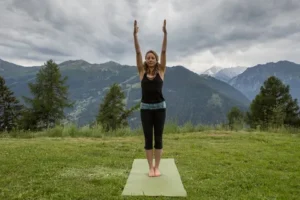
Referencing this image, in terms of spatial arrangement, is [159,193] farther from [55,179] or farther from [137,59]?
[137,59]

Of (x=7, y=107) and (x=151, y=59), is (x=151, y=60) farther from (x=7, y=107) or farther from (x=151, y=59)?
(x=7, y=107)

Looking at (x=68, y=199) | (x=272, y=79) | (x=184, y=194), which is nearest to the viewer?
(x=68, y=199)

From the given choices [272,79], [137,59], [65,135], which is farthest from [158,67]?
[272,79]

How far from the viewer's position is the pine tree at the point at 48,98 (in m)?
31.7

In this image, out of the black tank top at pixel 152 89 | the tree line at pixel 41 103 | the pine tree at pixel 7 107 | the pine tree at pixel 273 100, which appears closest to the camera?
the black tank top at pixel 152 89

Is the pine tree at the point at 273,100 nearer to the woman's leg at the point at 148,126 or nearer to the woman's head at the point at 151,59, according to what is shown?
the woman's leg at the point at 148,126

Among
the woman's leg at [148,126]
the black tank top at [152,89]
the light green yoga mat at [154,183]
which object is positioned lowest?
the light green yoga mat at [154,183]

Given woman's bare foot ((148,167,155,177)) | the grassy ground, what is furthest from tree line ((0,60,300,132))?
woman's bare foot ((148,167,155,177))

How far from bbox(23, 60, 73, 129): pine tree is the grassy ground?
24.7 metres

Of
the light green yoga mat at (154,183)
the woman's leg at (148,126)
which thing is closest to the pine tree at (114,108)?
the light green yoga mat at (154,183)

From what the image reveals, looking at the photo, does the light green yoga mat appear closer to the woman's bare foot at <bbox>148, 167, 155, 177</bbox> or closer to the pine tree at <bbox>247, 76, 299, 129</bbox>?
the woman's bare foot at <bbox>148, 167, 155, 177</bbox>

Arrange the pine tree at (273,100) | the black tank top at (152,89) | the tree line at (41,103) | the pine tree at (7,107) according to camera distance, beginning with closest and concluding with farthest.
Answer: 1. the black tank top at (152,89)
2. the tree line at (41,103)
3. the pine tree at (7,107)
4. the pine tree at (273,100)

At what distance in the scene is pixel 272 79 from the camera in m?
45.2

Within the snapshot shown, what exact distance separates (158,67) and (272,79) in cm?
4378
